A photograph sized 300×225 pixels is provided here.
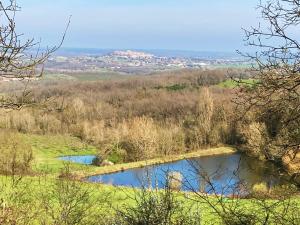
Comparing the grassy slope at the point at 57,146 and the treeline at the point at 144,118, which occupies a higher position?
the treeline at the point at 144,118

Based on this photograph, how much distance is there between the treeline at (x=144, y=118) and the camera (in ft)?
190

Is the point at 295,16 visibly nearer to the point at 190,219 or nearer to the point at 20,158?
the point at 190,219

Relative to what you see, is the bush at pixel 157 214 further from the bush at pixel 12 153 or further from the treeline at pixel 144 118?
the treeline at pixel 144 118

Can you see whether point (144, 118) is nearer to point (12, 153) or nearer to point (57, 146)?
point (57, 146)

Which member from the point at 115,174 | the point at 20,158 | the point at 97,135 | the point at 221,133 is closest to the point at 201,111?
the point at 221,133

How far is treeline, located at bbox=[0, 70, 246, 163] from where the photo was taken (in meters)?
57.9

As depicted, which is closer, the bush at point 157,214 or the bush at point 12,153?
the bush at point 157,214

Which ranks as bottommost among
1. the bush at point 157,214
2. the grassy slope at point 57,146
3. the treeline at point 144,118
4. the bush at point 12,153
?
the grassy slope at point 57,146

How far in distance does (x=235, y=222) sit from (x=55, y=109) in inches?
109

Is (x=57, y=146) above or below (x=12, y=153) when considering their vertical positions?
below

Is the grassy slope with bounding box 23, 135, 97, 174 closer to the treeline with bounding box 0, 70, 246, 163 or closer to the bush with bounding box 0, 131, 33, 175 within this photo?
the treeline with bounding box 0, 70, 246, 163

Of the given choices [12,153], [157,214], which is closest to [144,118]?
[12,153]

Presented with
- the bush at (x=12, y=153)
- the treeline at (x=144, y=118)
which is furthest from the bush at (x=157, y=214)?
the treeline at (x=144, y=118)

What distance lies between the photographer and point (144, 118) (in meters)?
71.1
